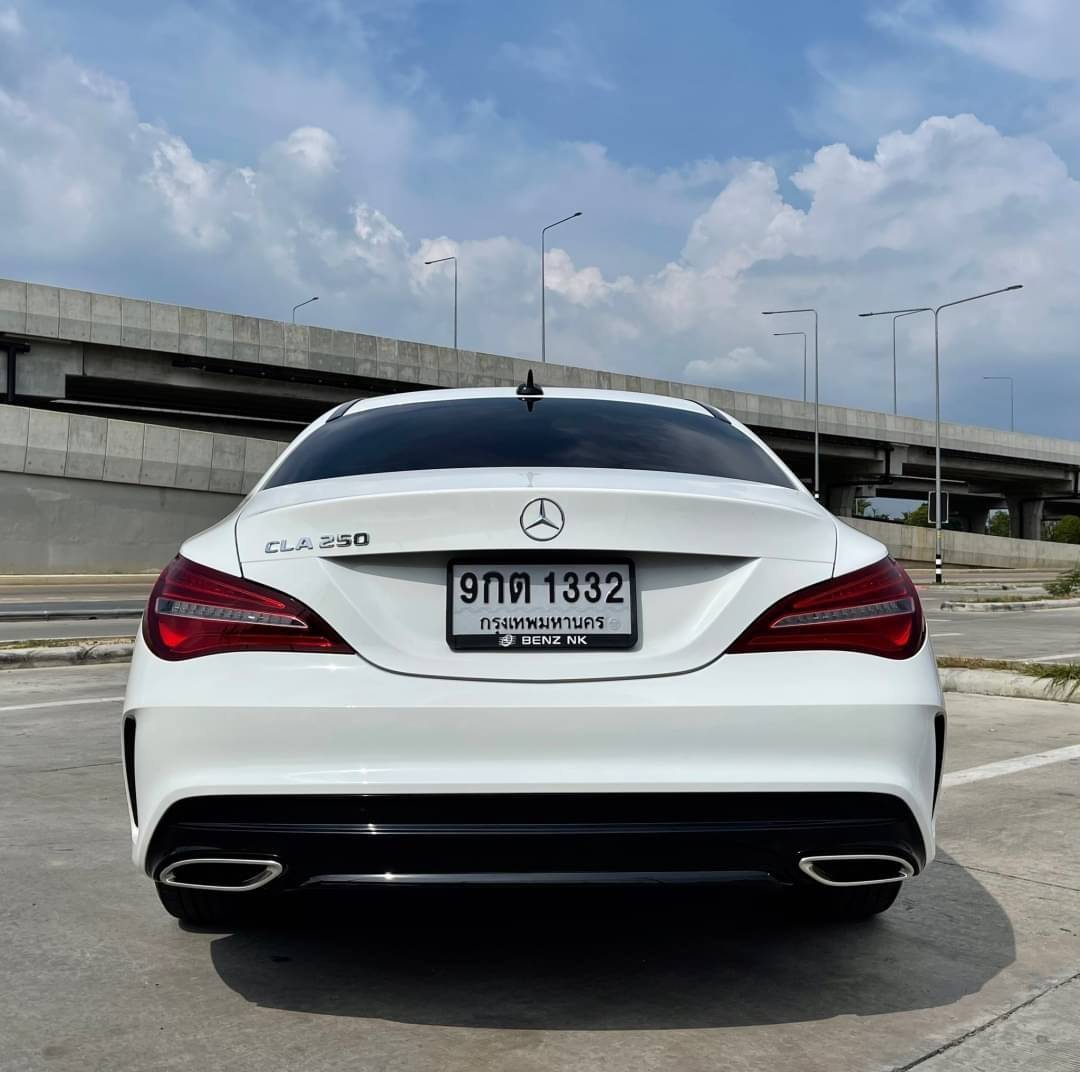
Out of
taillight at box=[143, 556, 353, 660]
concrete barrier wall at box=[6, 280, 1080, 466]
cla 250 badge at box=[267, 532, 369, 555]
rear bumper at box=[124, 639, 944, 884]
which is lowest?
rear bumper at box=[124, 639, 944, 884]

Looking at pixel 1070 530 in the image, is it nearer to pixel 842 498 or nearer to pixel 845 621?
pixel 842 498

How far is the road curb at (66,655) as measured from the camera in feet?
37.3

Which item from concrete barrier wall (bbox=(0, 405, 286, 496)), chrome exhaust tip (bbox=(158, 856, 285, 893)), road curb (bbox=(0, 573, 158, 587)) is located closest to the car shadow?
chrome exhaust tip (bbox=(158, 856, 285, 893))

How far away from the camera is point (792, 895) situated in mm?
3889

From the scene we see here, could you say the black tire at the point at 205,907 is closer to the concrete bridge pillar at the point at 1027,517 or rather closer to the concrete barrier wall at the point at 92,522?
the concrete barrier wall at the point at 92,522

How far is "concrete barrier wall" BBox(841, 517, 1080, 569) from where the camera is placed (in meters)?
63.4

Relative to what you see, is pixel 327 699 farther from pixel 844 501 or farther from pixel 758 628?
pixel 844 501

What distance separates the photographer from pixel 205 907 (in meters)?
3.57

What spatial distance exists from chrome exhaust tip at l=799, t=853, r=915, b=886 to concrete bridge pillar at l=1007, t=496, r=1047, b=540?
298 feet

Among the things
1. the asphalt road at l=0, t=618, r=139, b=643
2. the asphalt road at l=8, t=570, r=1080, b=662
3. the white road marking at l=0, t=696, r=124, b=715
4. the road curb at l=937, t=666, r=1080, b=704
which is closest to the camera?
the white road marking at l=0, t=696, r=124, b=715

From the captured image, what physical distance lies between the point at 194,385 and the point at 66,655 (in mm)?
37382

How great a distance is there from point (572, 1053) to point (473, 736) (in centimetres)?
72

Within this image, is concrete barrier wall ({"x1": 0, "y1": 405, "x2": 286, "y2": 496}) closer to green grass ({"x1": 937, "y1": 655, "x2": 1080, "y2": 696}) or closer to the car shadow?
green grass ({"x1": 937, "y1": 655, "x2": 1080, "y2": 696})

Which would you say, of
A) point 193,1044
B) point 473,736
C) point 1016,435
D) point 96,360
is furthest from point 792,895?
point 1016,435
